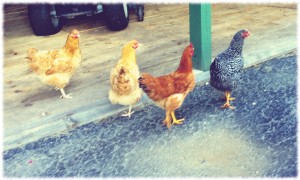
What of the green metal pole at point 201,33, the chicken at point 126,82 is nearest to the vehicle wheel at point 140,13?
the green metal pole at point 201,33

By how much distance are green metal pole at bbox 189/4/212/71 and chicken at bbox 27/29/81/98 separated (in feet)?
3.47

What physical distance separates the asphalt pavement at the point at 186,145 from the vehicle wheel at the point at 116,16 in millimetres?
1797

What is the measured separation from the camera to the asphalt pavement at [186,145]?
96.7 inches

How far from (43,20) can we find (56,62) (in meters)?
1.71

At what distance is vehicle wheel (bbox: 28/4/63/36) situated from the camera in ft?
15.0

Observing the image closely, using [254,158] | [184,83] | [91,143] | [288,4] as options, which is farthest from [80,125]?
[288,4]

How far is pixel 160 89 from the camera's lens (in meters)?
2.71

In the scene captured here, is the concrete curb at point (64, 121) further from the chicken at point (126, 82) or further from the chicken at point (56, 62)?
the chicken at point (56, 62)

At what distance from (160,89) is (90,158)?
695mm

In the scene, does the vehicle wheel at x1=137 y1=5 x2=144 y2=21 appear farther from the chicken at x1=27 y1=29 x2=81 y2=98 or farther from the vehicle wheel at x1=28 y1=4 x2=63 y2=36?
the chicken at x1=27 y1=29 x2=81 y2=98

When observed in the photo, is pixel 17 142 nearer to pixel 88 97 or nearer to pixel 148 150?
pixel 88 97

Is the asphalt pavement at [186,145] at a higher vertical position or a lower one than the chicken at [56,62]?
lower

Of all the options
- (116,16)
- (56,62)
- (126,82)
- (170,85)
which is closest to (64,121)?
(56,62)

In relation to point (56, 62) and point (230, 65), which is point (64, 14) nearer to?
point (56, 62)
